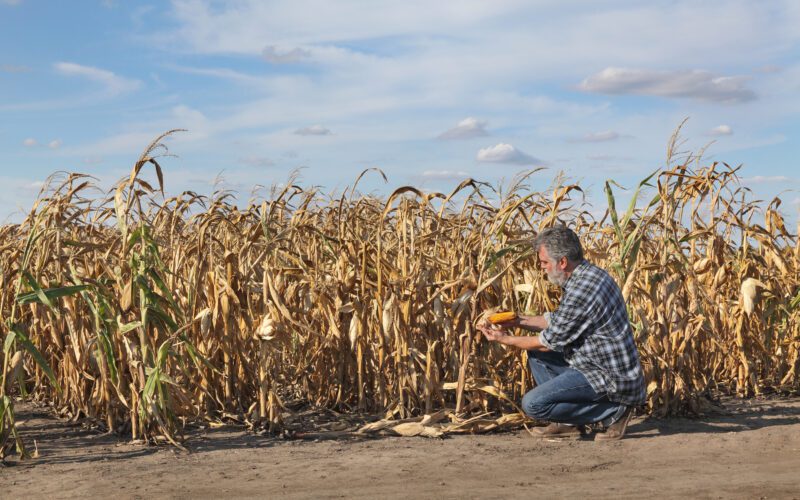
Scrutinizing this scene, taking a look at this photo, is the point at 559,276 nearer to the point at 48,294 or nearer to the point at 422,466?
the point at 422,466

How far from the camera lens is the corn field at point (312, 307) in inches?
217

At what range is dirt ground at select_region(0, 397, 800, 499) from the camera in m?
4.78

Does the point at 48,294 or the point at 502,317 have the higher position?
the point at 48,294

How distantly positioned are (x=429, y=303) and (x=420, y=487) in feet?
5.00

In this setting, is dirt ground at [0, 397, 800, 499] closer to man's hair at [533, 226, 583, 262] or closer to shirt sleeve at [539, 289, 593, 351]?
shirt sleeve at [539, 289, 593, 351]

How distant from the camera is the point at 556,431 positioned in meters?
5.98

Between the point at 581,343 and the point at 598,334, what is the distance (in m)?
0.16

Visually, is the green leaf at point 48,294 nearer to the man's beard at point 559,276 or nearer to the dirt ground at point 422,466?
the dirt ground at point 422,466

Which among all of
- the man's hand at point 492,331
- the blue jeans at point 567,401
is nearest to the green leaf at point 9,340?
the man's hand at point 492,331

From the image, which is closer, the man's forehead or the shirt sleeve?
the shirt sleeve

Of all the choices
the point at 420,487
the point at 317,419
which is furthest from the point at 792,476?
the point at 317,419

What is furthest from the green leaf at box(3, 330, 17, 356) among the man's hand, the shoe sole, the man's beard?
the shoe sole

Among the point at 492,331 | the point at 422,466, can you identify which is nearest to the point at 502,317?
the point at 492,331

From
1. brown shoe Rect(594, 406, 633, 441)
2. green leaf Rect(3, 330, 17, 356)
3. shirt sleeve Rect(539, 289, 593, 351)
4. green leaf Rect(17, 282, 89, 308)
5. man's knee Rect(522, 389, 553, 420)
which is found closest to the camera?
green leaf Rect(17, 282, 89, 308)
